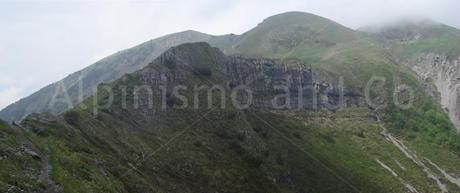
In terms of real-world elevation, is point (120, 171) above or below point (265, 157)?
above

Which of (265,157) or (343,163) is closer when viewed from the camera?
(265,157)

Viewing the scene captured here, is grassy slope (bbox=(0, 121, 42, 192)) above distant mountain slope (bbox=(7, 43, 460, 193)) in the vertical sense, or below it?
above

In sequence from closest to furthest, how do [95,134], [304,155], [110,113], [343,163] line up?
[95,134], [110,113], [304,155], [343,163]

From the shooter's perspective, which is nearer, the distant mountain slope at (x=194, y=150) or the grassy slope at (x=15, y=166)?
the grassy slope at (x=15, y=166)

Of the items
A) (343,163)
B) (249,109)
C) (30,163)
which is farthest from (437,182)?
(30,163)

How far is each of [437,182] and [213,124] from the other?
88595 millimetres

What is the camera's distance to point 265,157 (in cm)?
14575

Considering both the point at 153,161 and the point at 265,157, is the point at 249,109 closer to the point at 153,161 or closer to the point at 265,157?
the point at 265,157

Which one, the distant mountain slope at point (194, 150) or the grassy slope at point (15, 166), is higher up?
the grassy slope at point (15, 166)

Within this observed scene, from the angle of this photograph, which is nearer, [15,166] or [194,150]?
[15,166]

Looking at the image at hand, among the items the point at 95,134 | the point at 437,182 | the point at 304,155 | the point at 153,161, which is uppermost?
the point at 95,134

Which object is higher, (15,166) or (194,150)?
(15,166)

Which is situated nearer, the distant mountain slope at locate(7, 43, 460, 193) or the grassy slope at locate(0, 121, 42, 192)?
the grassy slope at locate(0, 121, 42, 192)

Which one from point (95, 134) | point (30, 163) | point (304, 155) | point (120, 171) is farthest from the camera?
point (304, 155)
